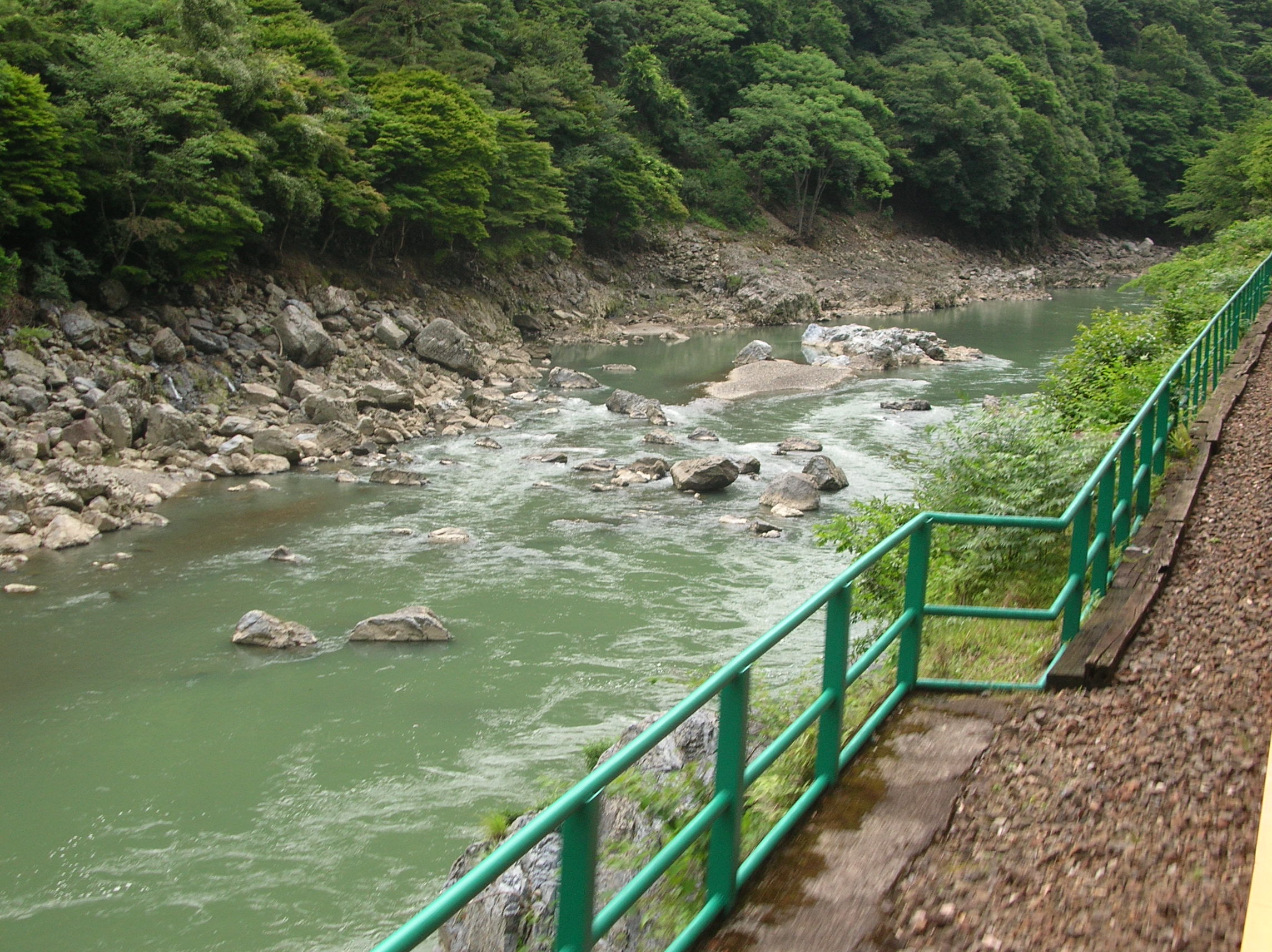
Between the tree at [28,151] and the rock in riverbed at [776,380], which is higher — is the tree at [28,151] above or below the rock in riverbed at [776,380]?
above

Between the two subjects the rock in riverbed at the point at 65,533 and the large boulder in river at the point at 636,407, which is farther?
the large boulder in river at the point at 636,407

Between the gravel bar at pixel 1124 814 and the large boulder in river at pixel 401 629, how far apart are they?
Result: 761cm

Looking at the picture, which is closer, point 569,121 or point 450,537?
point 450,537

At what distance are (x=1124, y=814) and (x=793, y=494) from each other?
13.3 m

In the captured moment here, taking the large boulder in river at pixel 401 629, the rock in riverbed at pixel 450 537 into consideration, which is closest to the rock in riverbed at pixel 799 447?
the rock in riverbed at pixel 450 537

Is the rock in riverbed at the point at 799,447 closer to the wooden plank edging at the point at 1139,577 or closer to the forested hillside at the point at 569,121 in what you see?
the wooden plank edging at the point at 1139,577

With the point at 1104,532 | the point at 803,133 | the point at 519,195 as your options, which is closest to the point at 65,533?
the point at 1104,532

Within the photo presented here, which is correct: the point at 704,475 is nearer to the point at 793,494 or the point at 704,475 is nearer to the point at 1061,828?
the point at 793,494

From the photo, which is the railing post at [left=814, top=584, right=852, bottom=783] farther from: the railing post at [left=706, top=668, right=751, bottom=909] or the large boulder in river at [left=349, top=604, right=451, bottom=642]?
the large boulder in river at [left=349, top=604, right=451, bottom=642]

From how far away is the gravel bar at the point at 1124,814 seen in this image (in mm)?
3639

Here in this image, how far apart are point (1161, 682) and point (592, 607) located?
8.18m

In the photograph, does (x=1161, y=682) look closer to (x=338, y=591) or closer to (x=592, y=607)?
(x=592, y=607)

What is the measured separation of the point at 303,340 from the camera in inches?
1030

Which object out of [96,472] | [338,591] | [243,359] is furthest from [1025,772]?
[243,359]
